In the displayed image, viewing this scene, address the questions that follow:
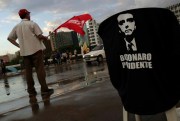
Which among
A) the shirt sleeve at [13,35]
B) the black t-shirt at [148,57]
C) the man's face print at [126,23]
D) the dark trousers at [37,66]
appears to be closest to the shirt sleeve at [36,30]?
the dark trousers at [37,66]

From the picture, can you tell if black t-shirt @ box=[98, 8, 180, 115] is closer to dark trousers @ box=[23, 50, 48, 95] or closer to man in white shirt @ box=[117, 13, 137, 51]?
man in white shirt @ box=[117, 13, 137, 51]

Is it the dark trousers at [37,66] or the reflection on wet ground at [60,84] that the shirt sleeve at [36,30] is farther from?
A: the reflection on wet ground at [60,84]

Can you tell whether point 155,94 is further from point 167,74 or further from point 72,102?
point 72,102

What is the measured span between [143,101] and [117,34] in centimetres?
59

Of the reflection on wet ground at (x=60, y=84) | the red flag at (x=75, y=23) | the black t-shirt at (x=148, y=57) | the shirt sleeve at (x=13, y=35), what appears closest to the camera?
the black t-shirt at (x=148, y=57)

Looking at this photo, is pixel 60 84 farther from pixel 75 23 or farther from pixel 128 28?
pixel 128 28

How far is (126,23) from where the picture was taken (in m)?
2.73

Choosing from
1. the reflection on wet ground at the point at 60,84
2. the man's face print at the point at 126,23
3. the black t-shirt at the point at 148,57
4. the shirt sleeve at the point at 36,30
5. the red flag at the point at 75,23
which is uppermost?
the red flag at the point at 75,23

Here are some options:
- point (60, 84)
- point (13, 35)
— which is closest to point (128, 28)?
point (13, 35)

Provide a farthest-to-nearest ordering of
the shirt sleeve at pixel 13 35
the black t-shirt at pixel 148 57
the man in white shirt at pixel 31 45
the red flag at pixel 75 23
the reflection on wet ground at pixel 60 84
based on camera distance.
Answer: the red flag at pixel 75 23
the reflection on wet ground at pixel 60 84
the shirt sleeve at pixel 13 35
the man in white shirt at pixel 31 45
the black t-shirt at pixel 148 57

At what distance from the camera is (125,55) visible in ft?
9.25

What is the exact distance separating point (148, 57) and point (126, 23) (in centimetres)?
32

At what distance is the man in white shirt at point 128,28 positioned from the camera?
272cm

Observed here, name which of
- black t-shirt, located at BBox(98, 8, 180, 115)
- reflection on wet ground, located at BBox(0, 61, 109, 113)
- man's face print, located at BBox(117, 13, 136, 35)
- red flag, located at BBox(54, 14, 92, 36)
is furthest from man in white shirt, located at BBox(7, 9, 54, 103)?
man's face print, located at BBox(117, 13, 136, 35)
